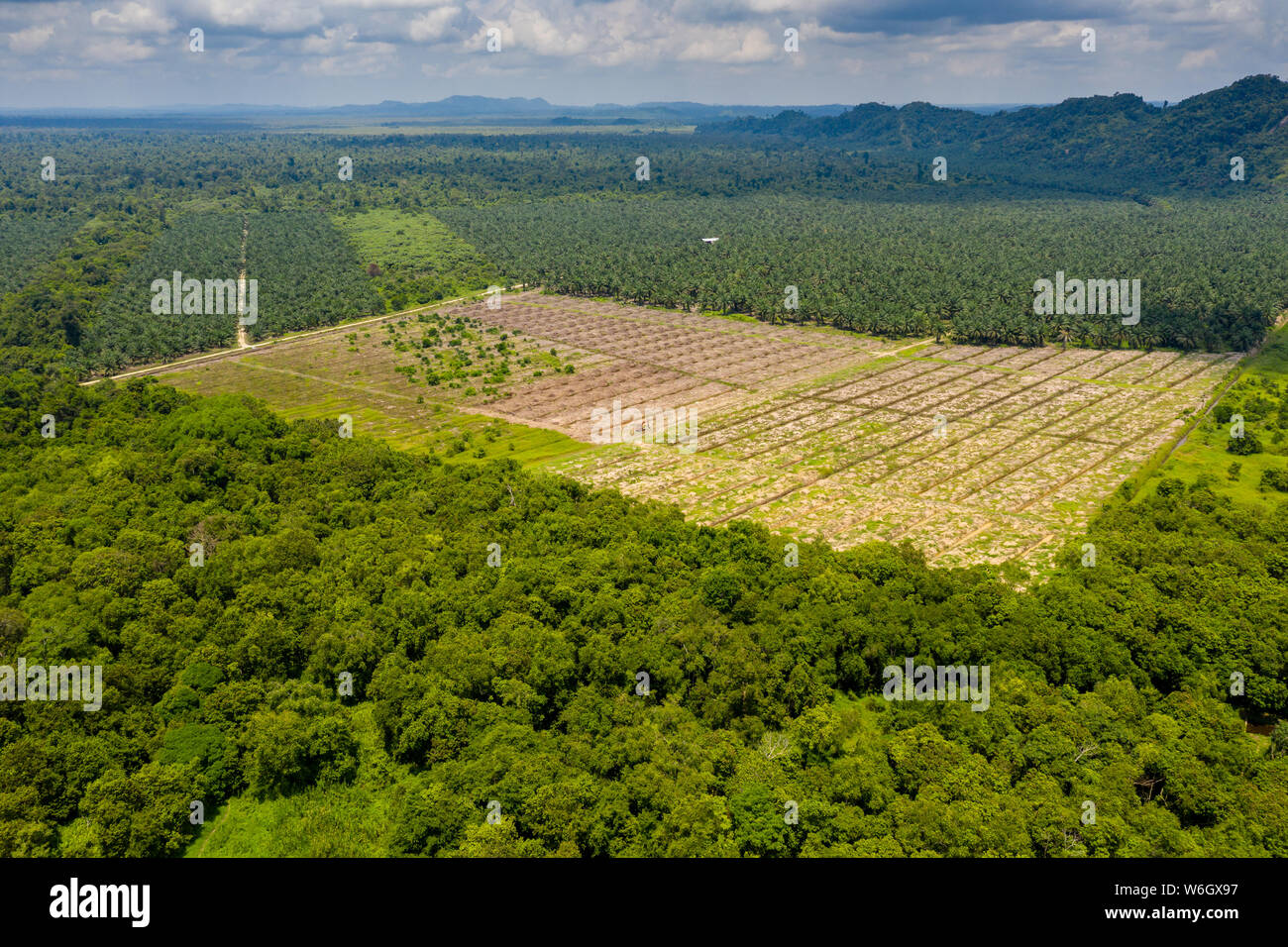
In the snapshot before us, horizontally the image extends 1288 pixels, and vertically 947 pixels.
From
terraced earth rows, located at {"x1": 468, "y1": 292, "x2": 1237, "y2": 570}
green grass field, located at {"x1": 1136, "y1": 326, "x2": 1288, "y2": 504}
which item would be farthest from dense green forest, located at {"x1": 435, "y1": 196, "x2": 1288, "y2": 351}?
green grass field, located at {"x1": 1136, "y1": 326, "x2": 1288, "y2": 504}

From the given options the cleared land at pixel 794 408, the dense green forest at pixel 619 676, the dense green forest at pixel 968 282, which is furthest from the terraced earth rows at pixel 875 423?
the dense green forest at pixel 619 676

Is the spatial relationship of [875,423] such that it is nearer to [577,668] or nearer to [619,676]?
[619,676]

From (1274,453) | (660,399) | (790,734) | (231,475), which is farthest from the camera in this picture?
(660,399)

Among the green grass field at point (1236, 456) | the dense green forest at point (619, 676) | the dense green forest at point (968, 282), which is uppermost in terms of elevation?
the dense green forest at point (968, 282)

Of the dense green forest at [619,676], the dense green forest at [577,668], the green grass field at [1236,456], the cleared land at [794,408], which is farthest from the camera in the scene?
the green grass field at [1236,456]

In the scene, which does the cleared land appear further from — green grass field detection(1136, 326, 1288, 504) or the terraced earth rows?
green grass field detection(1136, 326, 1288, 504)

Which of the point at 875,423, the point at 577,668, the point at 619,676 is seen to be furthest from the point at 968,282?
the point at 577,668

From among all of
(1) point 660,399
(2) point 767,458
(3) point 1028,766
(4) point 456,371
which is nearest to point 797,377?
(1) point 660,399

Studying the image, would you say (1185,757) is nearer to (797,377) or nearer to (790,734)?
(790,734)

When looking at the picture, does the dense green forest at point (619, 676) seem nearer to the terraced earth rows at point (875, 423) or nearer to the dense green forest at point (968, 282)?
the terraced earth rows at point (875, 423)
